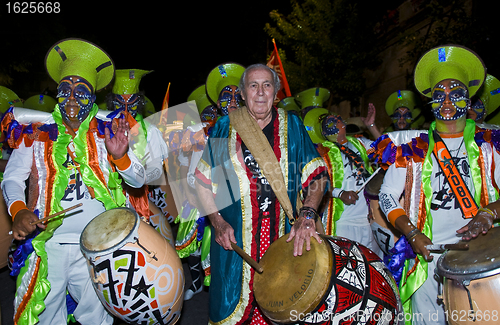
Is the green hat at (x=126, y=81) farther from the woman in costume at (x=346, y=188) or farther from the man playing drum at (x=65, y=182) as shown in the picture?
the woman in costume at (x=346, y=188)

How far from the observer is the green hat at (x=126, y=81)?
515 centimetres

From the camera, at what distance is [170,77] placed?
2430 cm

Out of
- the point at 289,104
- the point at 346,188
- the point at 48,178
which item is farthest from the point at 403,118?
the point at 48,178

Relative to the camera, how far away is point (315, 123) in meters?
5.66

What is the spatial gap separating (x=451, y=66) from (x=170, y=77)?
22710mm

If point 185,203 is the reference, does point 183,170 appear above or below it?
above

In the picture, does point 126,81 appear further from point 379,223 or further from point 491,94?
point 491,94

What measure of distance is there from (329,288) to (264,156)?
104cm

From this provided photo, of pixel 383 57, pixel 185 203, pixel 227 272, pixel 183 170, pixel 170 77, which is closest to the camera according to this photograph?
pixel 227 272

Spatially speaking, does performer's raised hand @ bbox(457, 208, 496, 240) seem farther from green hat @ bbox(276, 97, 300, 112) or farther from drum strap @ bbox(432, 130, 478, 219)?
green hat @ bbox(276, 97, 300, 112)

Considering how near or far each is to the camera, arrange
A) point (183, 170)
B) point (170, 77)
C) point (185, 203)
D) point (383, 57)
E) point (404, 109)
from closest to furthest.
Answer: point (185, 203)
point (183, 170)
point (404, 109)
point (383, 57)
point (170, 77)

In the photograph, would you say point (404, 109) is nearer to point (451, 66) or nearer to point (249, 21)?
point (451, 66)

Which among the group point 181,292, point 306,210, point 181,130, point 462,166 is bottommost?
point 181,292

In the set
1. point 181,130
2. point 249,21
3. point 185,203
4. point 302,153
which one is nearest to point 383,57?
point 249,21
